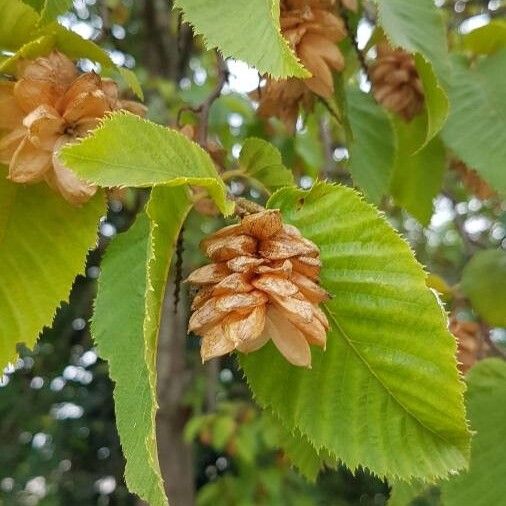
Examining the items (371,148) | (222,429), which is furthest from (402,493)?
(222,429)

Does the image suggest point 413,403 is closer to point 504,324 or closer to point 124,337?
point 124,337

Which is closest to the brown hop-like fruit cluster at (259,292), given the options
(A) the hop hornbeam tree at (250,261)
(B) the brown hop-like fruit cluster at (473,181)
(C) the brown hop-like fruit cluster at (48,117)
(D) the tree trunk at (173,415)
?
(A) the hop hornbeam tree at (250,261)

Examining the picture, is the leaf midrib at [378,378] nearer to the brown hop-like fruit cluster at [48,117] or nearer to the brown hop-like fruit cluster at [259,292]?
the brown hop-like fruit cluster at [259,292]

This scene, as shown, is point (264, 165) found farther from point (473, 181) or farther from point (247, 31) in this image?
point (473, 181)

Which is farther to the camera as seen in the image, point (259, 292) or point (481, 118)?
point (481, 118)

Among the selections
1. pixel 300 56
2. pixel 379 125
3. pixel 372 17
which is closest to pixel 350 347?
pixel 300 56

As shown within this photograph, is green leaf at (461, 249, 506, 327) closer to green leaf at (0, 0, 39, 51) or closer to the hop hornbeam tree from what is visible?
the hop hornbeam tree
